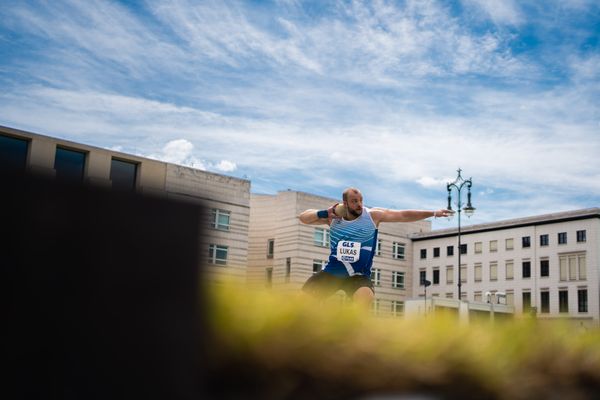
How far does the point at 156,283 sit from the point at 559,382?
1.58 metres

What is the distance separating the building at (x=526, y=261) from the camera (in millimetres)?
60562

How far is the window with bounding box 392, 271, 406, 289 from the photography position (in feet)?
236

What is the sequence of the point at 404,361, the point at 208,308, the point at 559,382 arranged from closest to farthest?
the point at 208,308
the point at 404,361
the point at 559,382

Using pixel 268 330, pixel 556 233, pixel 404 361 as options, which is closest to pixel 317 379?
pixel 268 330

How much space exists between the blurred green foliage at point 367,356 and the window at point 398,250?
232 ft

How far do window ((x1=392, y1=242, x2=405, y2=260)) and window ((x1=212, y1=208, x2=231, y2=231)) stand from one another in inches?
918

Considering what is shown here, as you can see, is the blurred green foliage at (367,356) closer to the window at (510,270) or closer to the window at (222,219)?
the window at (222,219)

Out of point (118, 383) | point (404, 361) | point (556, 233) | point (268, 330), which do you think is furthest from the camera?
point (556, 233)

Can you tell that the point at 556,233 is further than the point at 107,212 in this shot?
Yes

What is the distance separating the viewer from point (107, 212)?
1366 mm

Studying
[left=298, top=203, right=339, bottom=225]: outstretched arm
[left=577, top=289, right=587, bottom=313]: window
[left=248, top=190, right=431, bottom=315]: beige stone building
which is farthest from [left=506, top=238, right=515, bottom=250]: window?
[left=298, top=203, right=339, bottom=225]: outstretched arm

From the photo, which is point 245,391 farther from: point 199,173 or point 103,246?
point 199,173

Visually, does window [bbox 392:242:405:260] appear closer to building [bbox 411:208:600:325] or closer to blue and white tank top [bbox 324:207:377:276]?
building [bbox 411:208:600:325]

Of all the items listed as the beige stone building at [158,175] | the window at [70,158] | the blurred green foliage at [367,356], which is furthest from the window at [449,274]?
the blurred green foliage at [367,356]
